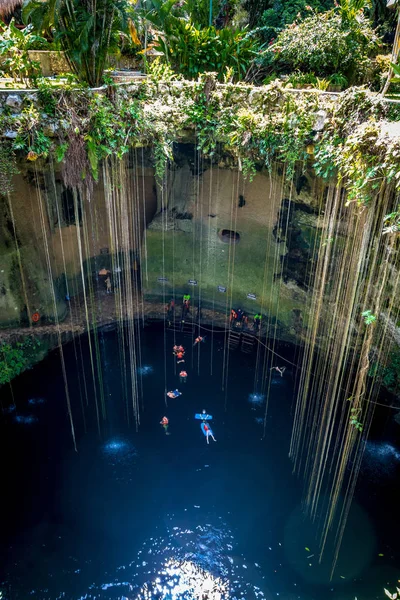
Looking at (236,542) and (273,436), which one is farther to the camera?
(273,436)

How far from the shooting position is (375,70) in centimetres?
845

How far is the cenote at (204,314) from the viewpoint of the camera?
645 cm

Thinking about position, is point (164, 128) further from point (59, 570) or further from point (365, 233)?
point (59, 570)

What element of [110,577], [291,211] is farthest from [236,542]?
[291,211]

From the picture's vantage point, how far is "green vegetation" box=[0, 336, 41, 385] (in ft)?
31.1

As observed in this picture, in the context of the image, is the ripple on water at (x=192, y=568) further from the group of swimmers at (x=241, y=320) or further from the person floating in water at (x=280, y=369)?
the group of swimmers at (x=241, y=320)

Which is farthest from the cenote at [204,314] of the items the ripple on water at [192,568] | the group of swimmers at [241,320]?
the group of swimmers at [241,320]

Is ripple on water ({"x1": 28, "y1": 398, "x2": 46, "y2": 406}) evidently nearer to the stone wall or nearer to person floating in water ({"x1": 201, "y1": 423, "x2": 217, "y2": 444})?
the stone wall

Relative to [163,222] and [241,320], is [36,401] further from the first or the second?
[163,222]

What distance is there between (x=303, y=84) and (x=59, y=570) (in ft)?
29.8

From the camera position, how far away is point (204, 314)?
12148mm

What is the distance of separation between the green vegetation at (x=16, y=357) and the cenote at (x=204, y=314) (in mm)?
48

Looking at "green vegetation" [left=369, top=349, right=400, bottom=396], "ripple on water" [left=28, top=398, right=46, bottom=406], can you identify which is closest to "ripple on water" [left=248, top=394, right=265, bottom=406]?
"green vegetation" [left=369, top=349, right=400, bottom=396]

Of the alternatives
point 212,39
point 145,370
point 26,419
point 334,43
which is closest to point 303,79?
point 334,43
